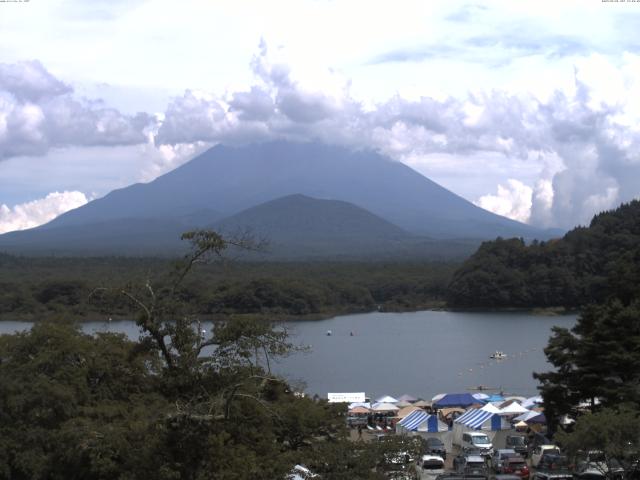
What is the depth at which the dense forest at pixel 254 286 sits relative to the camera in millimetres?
51531

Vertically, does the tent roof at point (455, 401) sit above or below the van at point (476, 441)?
below

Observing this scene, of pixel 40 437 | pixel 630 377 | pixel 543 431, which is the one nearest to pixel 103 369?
pixel 40 437

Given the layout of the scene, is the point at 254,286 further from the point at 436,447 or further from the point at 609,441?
the point at 609,441

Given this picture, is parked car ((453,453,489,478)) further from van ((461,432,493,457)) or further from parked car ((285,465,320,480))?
parked car ((285,465,320,480))

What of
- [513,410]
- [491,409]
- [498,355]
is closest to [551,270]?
[498,355]

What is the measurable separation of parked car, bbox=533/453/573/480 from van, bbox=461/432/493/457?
87.1 inches

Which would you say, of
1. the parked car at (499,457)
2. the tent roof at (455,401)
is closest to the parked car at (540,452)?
the parked car at (499,457)

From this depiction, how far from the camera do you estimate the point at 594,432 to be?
10.4m

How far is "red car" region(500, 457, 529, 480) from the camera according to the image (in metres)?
13.0

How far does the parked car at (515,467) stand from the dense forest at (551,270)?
42.8 meters

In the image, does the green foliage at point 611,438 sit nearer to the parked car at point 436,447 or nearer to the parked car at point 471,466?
the parked car at point 471,466

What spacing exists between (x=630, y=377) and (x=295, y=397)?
542 centimetres

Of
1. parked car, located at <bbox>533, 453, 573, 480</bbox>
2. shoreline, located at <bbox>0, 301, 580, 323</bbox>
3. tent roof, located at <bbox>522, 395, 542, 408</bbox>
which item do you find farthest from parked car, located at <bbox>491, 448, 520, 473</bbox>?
shoreline, located at <bbox>0, 301, 580, 323</bbox>

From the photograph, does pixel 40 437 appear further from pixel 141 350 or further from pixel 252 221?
pixel 252 221
